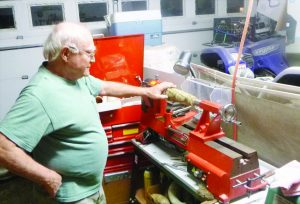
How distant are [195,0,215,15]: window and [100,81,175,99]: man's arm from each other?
311 centimetres

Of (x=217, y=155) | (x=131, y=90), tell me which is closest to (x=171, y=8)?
(x=131, y=90)

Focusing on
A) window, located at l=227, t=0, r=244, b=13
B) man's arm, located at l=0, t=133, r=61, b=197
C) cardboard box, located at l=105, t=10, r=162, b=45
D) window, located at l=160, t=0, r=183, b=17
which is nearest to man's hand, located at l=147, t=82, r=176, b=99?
man's arm, located at l=0, t=133, r=61, b=197

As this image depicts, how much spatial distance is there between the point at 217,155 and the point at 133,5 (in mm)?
3303

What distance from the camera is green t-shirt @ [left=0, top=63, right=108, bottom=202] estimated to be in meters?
1.28

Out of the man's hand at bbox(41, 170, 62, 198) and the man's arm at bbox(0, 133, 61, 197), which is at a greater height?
the man's arm at bbox(0, 133, 61, 197)

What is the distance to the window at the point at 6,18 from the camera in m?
3.71

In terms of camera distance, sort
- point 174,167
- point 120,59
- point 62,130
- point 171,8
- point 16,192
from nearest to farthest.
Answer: point 62,130 < point 174,167 < point 120,59 < point 16,192 < point 171,8

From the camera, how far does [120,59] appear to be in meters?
2.65

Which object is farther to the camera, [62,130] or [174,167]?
[174,167]

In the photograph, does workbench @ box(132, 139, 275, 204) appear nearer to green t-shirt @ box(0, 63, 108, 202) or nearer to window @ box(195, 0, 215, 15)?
green t-shirt @ box(0, 63, 108, 202)

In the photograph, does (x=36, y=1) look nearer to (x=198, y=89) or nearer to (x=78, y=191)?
(x=198, y=89)

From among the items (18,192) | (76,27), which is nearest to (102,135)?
(76,27)

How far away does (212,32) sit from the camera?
4.84 meters

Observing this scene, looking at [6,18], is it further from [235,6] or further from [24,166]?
[235,6]
